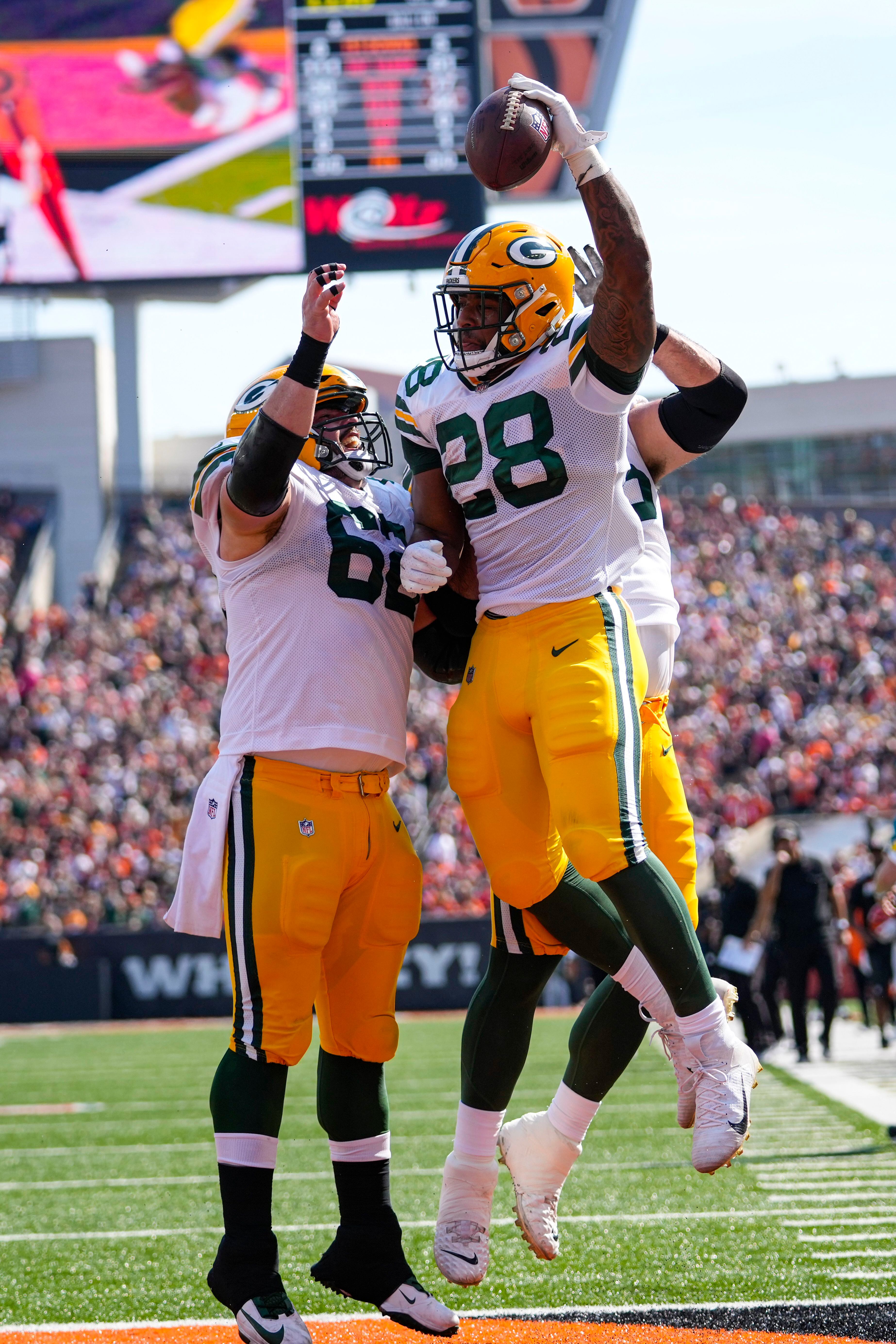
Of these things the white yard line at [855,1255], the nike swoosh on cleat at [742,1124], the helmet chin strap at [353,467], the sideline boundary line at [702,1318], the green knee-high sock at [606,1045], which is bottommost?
the white yard line at [855,1255]

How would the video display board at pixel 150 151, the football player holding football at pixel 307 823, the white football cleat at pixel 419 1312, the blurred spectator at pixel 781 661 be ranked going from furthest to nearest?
the video display board at pixel 150 151, the blurred spectator at pixel 781 661, the white football cleat at pixel 419 1312, the football player holding football at pixel 307 823

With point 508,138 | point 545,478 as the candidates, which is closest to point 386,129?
point 508,138

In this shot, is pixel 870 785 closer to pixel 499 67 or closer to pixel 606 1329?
pixel 499 67

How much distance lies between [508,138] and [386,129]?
16.9 m

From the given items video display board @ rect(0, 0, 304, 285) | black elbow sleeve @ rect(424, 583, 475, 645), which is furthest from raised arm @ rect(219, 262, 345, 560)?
video display board @ rect(0, 0, 304, 285)

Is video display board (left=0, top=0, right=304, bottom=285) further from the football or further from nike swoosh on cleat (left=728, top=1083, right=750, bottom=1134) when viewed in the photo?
nike swoosh on cleat (left=728, top=1083, right=750, bottom=1134)

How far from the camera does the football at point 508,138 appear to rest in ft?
11.6

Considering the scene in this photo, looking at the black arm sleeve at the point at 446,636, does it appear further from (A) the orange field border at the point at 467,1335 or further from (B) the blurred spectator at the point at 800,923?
(B) the blurred spectator at the point at 800,923

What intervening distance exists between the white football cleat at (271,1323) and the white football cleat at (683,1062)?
947mm

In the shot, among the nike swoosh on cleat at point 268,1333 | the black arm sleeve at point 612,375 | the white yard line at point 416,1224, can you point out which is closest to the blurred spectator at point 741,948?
the white yard line at point 416,1224

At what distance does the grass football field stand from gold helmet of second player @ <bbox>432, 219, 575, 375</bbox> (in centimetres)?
240

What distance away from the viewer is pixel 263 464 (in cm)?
342

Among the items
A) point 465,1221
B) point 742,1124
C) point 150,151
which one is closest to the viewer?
point 742,1124

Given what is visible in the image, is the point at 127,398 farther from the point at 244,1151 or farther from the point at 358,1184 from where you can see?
the point at 244,1151
